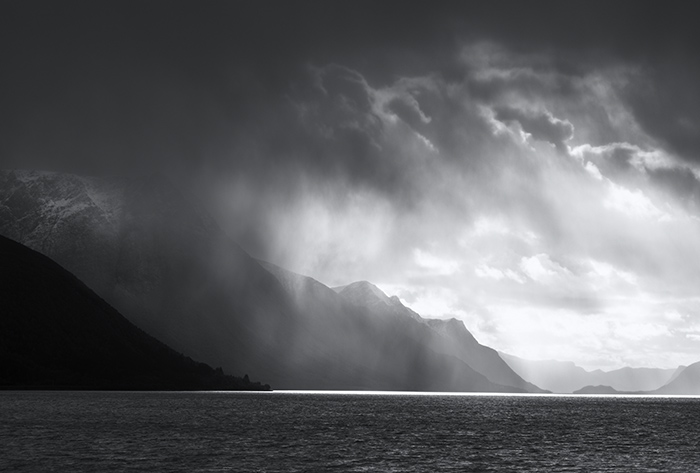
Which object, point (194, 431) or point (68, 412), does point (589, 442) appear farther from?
point (68, 412)

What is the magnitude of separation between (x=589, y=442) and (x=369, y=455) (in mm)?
47840

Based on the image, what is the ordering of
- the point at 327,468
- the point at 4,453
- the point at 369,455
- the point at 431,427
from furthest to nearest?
the point at 431,427 < the point at 369,455 < the point at 4,453 < the point at 327,468

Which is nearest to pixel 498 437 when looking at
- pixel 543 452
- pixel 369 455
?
pixel 543 452

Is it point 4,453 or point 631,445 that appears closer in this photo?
point 4,453

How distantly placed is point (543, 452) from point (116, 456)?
61.0 m

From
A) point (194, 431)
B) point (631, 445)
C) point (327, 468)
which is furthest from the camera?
point (194, 431)

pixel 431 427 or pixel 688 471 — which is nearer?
pixel 688 471

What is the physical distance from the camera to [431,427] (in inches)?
6516

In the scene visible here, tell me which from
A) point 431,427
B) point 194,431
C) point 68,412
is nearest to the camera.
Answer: point 194,431

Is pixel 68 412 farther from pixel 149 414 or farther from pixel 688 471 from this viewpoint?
pixel 688 471

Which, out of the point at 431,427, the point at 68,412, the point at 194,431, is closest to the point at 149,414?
the point at 68,412

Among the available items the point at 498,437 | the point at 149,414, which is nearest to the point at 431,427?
the point at 498,437

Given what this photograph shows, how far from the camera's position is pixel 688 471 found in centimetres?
9244

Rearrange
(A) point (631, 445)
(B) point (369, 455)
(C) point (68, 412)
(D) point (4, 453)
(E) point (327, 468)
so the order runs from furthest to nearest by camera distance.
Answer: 1. (C) point (68, 412)
2. (A) point (631, 445)
3. (B) point (369, 455)
4. (D) point (4, 453)
5. (E) point (327, 468)
